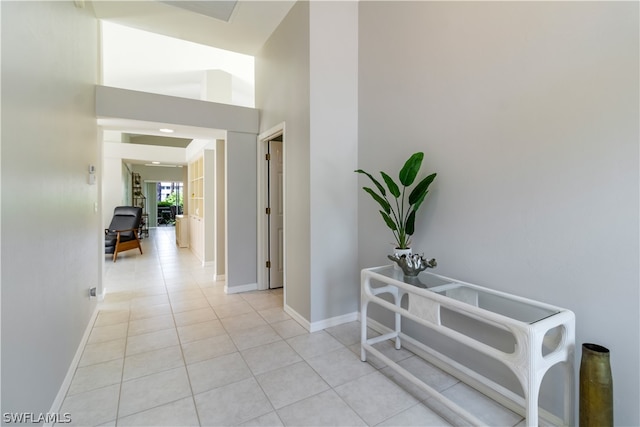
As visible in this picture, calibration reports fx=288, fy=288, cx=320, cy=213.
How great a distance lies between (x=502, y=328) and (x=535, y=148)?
109 centimetres

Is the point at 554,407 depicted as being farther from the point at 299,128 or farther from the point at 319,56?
the point at 319,56

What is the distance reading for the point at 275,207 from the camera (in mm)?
4102

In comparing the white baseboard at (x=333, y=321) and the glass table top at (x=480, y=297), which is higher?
the glass table top at (x=480, y=297)

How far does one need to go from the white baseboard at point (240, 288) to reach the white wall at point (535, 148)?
2.53m

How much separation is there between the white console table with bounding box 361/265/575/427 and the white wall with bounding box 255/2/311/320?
0.91m

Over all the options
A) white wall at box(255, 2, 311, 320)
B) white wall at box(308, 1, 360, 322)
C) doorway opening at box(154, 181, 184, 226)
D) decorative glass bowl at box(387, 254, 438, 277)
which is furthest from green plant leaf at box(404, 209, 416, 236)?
doorway opening at box(154, 181, 184, 226)

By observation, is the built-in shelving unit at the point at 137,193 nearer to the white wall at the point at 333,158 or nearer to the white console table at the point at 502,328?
the white wall at the point at 333,158

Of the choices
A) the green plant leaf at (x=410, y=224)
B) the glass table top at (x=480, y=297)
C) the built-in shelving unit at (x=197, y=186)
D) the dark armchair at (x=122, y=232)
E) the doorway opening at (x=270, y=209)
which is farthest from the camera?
the dark armchair at (x=122, y=232)

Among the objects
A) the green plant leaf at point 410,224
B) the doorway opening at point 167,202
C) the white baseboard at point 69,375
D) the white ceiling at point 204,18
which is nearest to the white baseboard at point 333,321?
the green plant leaf at point 410,224

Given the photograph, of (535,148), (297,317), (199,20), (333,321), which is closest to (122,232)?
(199,20)

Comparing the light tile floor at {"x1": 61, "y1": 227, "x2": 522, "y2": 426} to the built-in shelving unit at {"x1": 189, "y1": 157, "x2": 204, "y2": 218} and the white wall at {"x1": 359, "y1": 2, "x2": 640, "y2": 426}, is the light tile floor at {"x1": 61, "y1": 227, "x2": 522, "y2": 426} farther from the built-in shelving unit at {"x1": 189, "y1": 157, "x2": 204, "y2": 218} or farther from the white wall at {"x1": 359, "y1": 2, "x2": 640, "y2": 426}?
the built-in shelving unit at {"x1": 189, "y1": 157, "x2": 204, "y2": 218}

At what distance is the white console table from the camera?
127cm

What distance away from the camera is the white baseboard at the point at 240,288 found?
12.9 feet

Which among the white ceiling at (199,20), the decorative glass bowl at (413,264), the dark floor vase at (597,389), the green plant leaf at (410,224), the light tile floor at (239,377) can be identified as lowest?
the light tile floor at (239,377)
